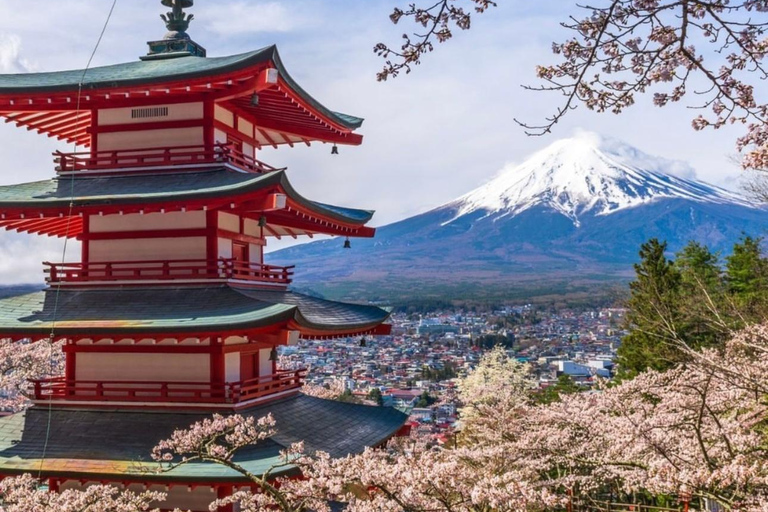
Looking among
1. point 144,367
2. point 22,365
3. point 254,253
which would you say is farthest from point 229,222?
point 22,365

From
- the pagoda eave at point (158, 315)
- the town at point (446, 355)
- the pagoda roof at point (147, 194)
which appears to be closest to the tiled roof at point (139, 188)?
the pagoda roof at point (147, 194)

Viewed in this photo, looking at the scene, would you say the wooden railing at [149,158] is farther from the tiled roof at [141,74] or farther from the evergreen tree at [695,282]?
the evergreen tree at [695,282]

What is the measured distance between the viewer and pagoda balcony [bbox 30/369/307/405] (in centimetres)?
975

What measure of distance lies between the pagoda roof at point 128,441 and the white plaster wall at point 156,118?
14.4 ft

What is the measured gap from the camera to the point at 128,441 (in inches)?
365

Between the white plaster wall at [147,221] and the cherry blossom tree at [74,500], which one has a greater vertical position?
the white plaster wall at [147,221]

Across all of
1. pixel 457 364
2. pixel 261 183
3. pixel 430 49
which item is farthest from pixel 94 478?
pixel 457 364

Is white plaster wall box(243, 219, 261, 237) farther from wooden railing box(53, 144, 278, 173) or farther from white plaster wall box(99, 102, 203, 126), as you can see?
white plaster wall box(99, 102, 203, 126)

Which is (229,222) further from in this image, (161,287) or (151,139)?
(151,139)

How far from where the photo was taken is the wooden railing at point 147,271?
10.3 metres

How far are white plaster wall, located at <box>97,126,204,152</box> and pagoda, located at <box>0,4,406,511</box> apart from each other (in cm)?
2

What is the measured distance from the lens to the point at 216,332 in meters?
8.96

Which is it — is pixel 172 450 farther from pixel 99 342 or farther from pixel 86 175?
pixel 86 175

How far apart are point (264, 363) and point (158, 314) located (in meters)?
2.41
